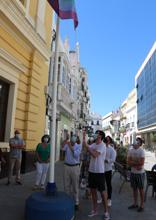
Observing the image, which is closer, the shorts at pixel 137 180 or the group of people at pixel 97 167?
the group of people at pixel 97 167

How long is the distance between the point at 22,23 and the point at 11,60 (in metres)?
1.62

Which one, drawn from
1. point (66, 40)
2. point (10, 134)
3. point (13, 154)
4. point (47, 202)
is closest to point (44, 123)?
point (10, 134)

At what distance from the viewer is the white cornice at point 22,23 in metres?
8.78

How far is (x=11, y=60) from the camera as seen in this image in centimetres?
966

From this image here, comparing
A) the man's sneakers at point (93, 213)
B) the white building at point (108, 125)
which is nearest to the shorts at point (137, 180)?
the man's sneakers at point (93, 213)

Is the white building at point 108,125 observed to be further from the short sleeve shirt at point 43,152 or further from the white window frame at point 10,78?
the short sleeve shirt at point 43,152

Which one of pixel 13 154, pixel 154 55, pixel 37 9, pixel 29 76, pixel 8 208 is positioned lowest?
pixel 8 208

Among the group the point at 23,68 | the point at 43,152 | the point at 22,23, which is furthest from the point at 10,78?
the point at 43,152

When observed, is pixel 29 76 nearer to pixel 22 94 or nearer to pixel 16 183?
pixel 22 94

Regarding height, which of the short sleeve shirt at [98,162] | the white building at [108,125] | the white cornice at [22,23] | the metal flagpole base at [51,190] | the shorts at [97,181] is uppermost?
the white building at [108,125]

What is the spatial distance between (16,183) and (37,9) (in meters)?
8.18

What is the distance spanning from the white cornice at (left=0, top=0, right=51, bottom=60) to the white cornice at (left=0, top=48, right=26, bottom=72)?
3.80 ft

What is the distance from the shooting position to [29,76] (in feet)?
38.1

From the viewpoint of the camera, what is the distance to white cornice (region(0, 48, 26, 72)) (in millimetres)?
8956
